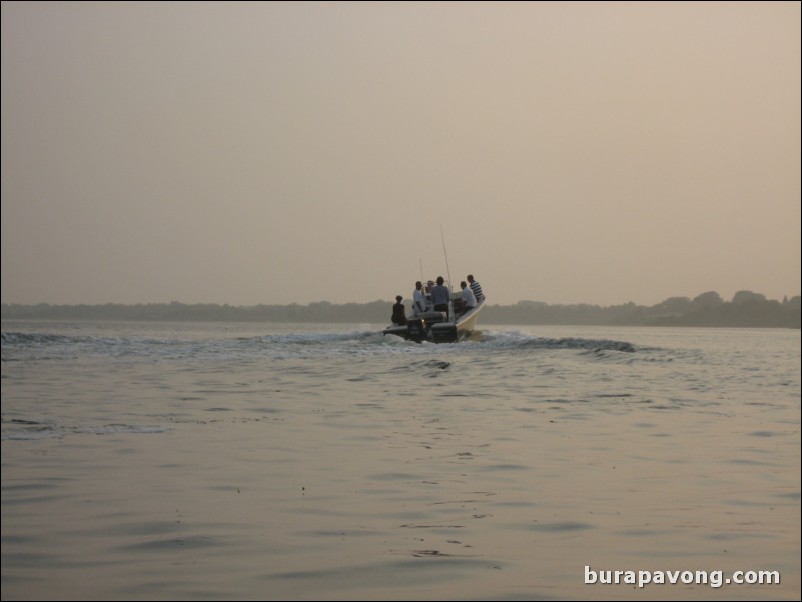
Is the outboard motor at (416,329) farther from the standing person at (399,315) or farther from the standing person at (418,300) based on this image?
the standing person at (418,300)

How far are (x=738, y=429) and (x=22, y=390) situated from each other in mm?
11697

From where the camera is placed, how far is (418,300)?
116 ft

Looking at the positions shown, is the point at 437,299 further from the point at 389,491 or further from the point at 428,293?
the point at 389,491

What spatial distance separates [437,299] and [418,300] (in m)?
1.67

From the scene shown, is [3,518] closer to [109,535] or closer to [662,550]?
[109,535]

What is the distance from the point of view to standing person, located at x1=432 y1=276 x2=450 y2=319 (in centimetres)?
3353

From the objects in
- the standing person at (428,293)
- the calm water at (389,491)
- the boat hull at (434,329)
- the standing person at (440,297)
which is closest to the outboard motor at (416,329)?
the boat hull at (434,329)

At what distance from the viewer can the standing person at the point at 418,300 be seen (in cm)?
3516

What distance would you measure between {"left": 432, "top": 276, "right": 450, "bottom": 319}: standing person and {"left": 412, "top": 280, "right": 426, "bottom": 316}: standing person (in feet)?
4.55

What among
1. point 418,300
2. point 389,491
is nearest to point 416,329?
point 418,300

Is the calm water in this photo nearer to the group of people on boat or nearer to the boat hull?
the boat hull

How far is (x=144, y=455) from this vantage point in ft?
29.7

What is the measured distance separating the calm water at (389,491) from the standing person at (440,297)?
1675cm

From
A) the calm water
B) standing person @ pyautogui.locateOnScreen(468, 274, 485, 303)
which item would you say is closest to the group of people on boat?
standing person @ pyautogui.locateOnScreen(468, 274, 485, 303)
